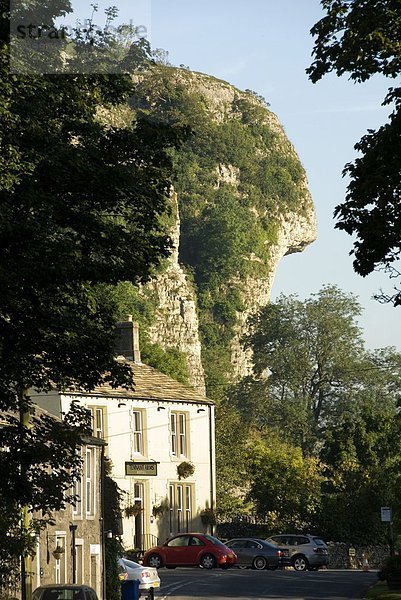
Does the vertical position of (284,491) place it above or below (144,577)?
above

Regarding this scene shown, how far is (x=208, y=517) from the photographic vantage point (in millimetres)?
69250

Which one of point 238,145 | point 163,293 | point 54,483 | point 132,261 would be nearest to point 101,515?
point 54,483

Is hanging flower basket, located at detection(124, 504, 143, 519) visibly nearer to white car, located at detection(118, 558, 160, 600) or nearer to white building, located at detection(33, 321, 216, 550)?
white building, located at detection(33, 321, 216, 550)

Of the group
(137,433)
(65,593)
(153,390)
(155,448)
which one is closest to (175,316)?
(153,390)

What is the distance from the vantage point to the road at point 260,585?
141 ft

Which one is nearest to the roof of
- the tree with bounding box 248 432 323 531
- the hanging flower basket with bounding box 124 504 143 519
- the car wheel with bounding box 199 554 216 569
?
the hanging flower basket with bounding box 124 504 143 519

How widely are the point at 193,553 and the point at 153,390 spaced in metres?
12.3

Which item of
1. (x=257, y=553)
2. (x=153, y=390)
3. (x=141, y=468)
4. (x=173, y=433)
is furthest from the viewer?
(x=173, y=433)

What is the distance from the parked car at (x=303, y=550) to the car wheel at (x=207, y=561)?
4.32m

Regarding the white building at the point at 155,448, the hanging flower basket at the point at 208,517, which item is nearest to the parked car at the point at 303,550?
the white building at the point at 155,448

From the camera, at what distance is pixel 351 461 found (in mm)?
79062

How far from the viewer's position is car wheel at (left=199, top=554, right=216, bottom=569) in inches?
2280

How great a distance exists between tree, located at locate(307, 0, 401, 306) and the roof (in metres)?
41.5

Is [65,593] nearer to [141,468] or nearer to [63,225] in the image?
[63,225]
